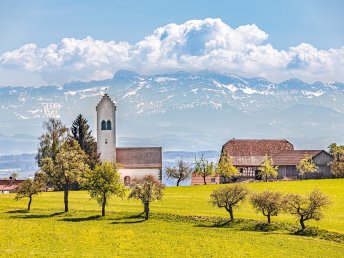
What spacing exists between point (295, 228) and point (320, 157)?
Result: 85.6 meters

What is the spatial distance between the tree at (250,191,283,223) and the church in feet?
251

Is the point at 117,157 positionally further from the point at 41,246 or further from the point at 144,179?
the point at 41,246

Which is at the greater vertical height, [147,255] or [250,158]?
[250,158]

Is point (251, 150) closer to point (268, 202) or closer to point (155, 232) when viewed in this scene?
point (268, 202)

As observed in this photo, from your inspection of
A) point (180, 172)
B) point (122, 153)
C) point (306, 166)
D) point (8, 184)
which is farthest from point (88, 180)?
point (8, 184)

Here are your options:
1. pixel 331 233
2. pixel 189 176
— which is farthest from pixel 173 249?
pixel 189 176

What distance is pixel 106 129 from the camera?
6422 inches

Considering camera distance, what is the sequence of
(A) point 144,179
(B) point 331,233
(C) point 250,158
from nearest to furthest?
(B) point 331,233 < (A) point 144,179 < (C) point 250,158

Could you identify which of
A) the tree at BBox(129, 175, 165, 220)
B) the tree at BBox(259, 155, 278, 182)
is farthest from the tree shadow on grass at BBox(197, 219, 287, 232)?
the tree at BBox(259, 155, 278, 182)

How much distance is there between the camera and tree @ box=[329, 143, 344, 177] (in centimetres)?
15075

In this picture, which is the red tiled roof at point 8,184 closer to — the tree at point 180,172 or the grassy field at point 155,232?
the tree at point 180,172

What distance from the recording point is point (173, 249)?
65562 millimetres

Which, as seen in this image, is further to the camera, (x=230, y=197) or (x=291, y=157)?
(x=291, y=157)

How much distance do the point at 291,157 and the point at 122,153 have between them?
4069 centimetres
